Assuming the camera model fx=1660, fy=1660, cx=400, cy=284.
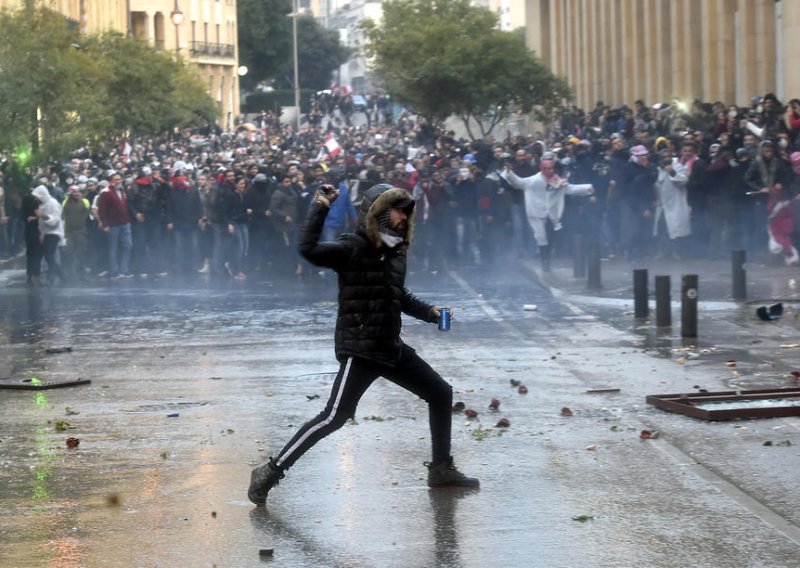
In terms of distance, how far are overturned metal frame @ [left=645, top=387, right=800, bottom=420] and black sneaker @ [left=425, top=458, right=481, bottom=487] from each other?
96.7 inches

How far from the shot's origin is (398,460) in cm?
930

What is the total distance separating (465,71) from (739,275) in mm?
24614

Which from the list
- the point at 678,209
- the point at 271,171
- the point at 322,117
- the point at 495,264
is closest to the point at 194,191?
the point at 271,171

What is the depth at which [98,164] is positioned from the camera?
141 feet

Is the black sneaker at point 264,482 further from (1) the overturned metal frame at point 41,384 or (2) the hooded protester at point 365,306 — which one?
(1) the overturned metal frame at point 41,384

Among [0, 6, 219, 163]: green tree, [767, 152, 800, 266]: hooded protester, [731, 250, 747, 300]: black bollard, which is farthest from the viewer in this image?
[0, 6, 219, 163]: green tree

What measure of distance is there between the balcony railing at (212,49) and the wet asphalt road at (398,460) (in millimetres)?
90695

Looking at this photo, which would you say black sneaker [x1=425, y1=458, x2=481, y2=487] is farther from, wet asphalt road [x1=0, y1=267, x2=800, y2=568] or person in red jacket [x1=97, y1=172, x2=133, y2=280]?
person in red jacket [x1=97, y1=172, x2=133, y2=280]

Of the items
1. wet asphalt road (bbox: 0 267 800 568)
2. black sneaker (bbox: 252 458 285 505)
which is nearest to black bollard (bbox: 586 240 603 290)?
wet asphalt road (bbox: 0 267 800 568)

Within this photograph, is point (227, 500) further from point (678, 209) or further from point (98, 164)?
point (98, 164)

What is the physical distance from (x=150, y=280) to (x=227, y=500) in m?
17.3

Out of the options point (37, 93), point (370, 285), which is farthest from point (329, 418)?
point (37, 93)

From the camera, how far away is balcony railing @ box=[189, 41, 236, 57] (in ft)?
347

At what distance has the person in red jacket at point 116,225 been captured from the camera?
26.1 metres
